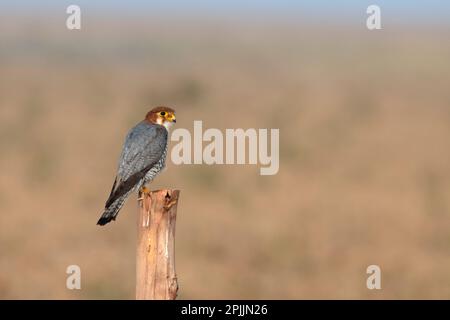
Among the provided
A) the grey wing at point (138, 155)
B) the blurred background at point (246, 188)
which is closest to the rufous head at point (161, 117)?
the grey wing at point (138, 155)

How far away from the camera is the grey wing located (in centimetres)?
871

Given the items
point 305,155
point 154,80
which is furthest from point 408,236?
point 154,80

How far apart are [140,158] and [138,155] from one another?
4 centimetres

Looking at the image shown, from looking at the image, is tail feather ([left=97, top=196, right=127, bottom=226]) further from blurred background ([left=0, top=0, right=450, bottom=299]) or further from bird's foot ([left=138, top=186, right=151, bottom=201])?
blurred background ([left=0, top=0, right=450, bottom=299])

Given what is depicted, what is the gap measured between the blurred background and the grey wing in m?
4.37

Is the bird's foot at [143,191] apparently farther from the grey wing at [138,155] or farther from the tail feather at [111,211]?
the tail feather at [111,211]

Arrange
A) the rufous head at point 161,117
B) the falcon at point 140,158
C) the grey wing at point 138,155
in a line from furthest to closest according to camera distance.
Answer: the rufous head at point 161,117, the grey wing at point 138,155, the falcon at point 140,158

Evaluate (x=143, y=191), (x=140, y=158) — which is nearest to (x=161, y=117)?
(x=140, y=158)

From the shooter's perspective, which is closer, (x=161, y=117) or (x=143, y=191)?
(x=143, y=191)

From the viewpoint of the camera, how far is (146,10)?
11456 cm

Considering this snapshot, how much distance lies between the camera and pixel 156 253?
7340mm

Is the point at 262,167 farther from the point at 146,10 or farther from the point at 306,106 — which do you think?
the point at 146,10

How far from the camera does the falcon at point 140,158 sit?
8.56 m

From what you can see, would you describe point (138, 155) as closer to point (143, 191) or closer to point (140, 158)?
point (140, 158)
